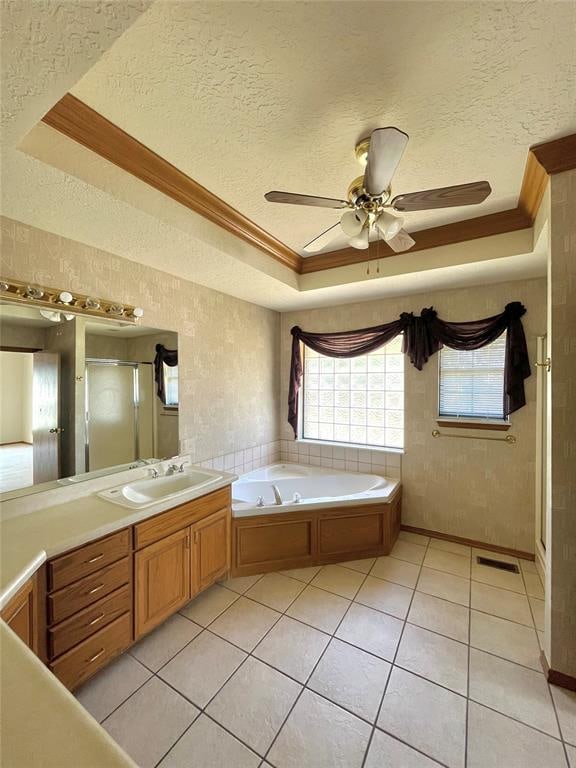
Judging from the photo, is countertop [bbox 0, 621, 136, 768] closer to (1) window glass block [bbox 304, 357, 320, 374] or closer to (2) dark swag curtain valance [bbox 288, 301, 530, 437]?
(2) dark swag curtain valance [bbox 288, 301, 530, 437]

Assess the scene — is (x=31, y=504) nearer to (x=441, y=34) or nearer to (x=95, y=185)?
(x=95, y=185)

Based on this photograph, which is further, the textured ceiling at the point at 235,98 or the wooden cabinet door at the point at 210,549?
the wooden cabinet door at the point at 210,549

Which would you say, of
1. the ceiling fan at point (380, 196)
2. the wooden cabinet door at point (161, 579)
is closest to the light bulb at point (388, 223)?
the ceiling fan at point (380, 196)

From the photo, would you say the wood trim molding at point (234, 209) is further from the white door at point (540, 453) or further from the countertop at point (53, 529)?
the countertop at point (53, 529)

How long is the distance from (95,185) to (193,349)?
1504 mm

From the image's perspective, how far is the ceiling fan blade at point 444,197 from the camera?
53.8 inches

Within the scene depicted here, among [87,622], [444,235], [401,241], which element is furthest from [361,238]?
[87,622]

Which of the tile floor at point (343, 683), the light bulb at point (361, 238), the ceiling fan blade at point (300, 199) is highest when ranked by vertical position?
the ceiling fan blade at point (300, 199)

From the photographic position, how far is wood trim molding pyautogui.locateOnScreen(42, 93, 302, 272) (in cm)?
133

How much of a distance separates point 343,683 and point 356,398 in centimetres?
257

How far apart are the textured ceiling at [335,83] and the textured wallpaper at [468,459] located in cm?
141

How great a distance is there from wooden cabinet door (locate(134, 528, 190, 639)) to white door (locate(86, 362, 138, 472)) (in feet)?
2.36

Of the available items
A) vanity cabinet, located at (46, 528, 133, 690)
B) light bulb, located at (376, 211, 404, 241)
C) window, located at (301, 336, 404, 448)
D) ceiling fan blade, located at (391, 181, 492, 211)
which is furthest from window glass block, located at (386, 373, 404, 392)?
vanity cabinet, located at (46, 528, 133, 690)

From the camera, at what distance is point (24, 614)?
1.29 meters
